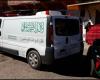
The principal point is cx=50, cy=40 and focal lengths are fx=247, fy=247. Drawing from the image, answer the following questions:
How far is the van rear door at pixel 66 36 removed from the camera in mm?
7929

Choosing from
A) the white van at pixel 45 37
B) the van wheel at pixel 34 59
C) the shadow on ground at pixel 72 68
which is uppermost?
the white van at pixel 45 37

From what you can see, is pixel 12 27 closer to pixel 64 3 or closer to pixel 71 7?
pixel 71 7

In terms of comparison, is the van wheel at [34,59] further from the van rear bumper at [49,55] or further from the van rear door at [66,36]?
the van rear door at [66,36]

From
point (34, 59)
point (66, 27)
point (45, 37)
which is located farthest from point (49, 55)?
point (66, 27)

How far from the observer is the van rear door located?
7.93m

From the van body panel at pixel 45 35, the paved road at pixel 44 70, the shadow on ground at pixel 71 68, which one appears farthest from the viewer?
the shadow on ground at pixel 71 68

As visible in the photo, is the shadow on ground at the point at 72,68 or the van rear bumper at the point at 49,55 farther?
the shadow on ground at the point at 72,68

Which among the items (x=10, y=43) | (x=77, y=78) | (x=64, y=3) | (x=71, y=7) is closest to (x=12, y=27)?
(x=10, y=43)

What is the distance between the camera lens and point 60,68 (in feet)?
29.1

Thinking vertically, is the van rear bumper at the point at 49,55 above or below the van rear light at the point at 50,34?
below

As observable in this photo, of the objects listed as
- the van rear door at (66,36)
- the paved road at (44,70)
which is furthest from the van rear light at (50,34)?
the paved road at (44,70)

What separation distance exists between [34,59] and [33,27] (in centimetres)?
109

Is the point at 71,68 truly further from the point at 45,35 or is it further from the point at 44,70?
the point at 45,35

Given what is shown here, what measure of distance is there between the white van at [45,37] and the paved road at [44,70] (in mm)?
364
